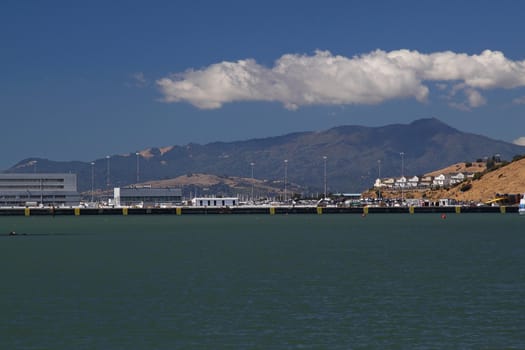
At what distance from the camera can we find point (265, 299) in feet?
177

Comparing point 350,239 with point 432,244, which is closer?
point 432,244

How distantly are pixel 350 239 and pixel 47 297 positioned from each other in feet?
225

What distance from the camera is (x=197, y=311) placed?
161 ft

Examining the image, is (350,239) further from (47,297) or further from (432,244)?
(47,297)

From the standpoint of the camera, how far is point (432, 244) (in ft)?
351

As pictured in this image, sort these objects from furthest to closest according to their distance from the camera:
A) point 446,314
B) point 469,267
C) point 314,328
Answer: point 469,267
point 446,314
point 314,328

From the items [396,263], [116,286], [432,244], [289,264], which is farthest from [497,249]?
[116,286]

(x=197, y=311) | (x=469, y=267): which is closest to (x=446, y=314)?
(x=197, y=311)

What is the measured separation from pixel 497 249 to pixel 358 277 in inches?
1390

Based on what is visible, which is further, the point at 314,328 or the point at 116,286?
the point at 116,286

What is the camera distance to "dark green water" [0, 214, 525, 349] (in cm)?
4153

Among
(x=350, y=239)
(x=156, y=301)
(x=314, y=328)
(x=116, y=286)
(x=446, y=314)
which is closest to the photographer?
(x=314, y=328)

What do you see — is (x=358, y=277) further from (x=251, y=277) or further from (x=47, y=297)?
(x=47, y=297)

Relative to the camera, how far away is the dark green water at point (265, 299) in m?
41.5
